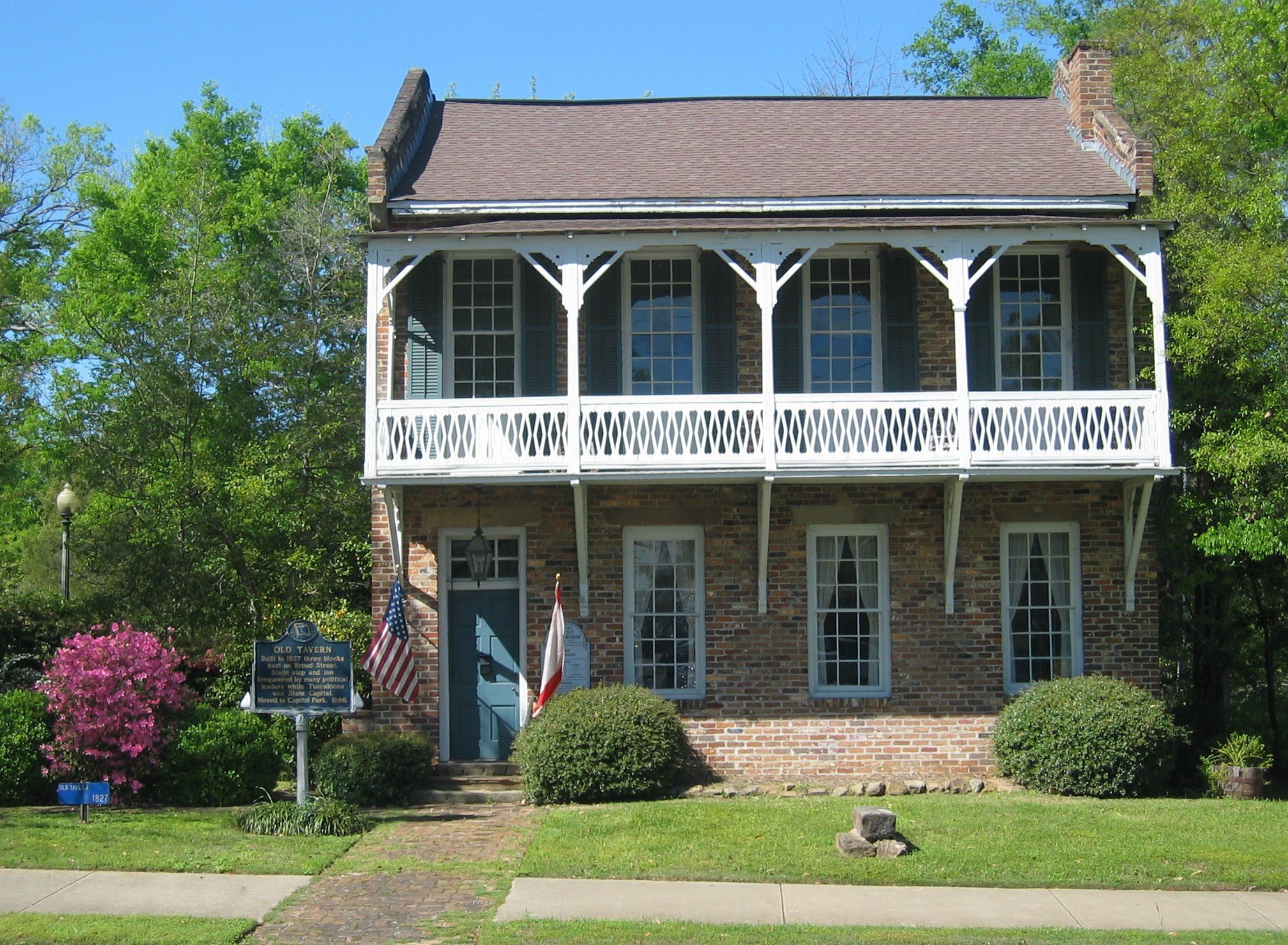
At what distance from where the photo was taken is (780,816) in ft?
42.3

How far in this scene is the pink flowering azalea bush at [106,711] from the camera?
1375 centimetres


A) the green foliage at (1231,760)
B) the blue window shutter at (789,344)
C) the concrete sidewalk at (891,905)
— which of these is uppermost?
the blue window shutter at (789,344)

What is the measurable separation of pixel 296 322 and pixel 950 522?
13.7 meters

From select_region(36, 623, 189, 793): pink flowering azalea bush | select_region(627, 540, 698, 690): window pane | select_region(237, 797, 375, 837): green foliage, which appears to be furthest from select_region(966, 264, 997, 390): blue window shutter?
select_region(36, 623, 189, 793): pink flowering azalea bush

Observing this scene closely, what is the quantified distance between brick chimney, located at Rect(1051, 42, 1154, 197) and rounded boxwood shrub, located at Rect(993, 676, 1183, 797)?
6.65m

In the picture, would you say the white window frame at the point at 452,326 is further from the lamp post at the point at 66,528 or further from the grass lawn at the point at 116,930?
the grass lawn at the point at 116,930

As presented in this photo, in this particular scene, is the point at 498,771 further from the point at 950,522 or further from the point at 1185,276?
the point at 1185,276

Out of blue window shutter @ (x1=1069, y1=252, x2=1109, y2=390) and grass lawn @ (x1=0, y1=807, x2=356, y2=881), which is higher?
blue window shutter @ (x1=1069, y1=252, x2=1109, y2=390)

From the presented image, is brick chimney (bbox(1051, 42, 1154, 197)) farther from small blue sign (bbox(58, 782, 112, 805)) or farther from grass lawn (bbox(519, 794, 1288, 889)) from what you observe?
small blue sign (bbox(58, 782, 112, 805))

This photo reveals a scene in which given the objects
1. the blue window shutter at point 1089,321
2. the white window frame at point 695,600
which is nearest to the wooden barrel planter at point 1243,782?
the blue window shutter at point 1089,321

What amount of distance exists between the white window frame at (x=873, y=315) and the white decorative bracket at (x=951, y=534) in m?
1.62

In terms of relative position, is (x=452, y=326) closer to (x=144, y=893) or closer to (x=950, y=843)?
(x=144, y=893)

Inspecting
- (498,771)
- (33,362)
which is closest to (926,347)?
(498,771)

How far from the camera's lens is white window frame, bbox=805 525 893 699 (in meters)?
16.0
